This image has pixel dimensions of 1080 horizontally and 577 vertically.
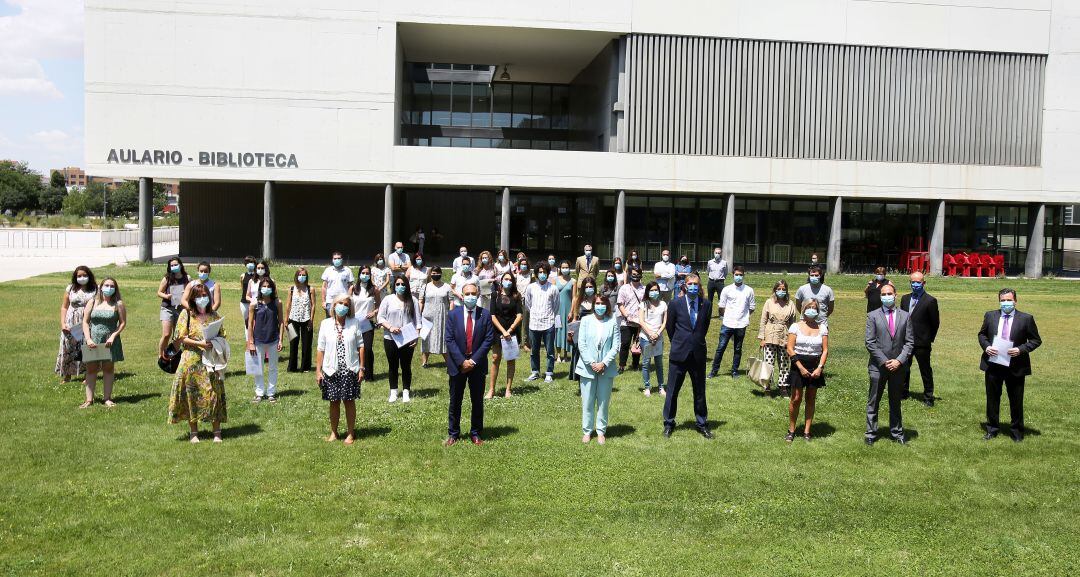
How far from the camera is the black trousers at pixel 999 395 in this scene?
10.5m

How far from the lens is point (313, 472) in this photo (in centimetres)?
882

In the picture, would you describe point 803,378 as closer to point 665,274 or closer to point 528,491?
point 528,491

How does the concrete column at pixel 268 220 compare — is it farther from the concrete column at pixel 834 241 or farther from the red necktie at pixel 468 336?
the red necktie at pixel 468 336

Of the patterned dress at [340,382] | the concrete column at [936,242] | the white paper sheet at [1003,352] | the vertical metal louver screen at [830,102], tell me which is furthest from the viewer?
the concrete column at [936,242]

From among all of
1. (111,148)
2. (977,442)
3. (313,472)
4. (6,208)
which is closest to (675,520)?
(313,472)

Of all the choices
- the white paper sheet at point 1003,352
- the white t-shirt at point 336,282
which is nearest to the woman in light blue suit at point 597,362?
the white paper sheet at point 1003,352

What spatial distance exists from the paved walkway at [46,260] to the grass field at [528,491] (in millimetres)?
21525

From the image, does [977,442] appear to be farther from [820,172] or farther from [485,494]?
[820,172]

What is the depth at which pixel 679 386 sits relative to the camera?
34.2 feet

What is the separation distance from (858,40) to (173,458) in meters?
32.1

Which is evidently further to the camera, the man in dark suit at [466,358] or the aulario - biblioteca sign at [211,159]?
the aulario - biblioteca sign at [211,159]

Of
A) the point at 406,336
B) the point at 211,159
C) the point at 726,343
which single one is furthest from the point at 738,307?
the point at 211,159

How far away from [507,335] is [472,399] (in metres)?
2.32

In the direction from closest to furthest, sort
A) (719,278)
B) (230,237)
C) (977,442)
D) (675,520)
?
(675,520)
(977,442)
(719,278)
(230,237)
